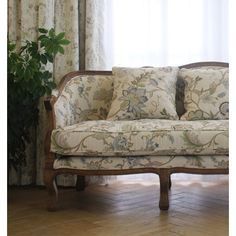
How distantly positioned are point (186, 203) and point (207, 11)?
1.58 metres

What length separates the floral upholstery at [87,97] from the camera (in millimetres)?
2846

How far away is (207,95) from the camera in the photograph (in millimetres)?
2787

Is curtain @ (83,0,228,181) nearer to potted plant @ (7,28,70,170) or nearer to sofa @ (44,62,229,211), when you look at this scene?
sofa @ (44,62,229,211)

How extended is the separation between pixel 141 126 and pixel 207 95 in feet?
2.00

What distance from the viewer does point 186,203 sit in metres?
2.64

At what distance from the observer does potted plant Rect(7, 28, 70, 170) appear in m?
2.71

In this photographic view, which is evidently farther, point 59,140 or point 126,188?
point 126,188

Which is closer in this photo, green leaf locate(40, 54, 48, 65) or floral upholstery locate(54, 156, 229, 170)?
floral upholstery locate(54, 156, 229, 170)

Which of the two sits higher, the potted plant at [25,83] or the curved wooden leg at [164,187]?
the potted plant at [25,83]

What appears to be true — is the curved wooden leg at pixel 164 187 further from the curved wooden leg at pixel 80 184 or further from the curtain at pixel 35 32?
the curtain at pixel 35 32

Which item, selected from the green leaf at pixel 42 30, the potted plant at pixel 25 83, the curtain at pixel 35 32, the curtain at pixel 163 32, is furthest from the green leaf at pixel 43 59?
the curtain at pixel 163 32

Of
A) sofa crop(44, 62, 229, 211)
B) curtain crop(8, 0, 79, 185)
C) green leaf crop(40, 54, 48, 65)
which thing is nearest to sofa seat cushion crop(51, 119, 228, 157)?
sofa crop(44, 62, 229, 211)

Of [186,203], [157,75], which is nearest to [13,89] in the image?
[157,75]
